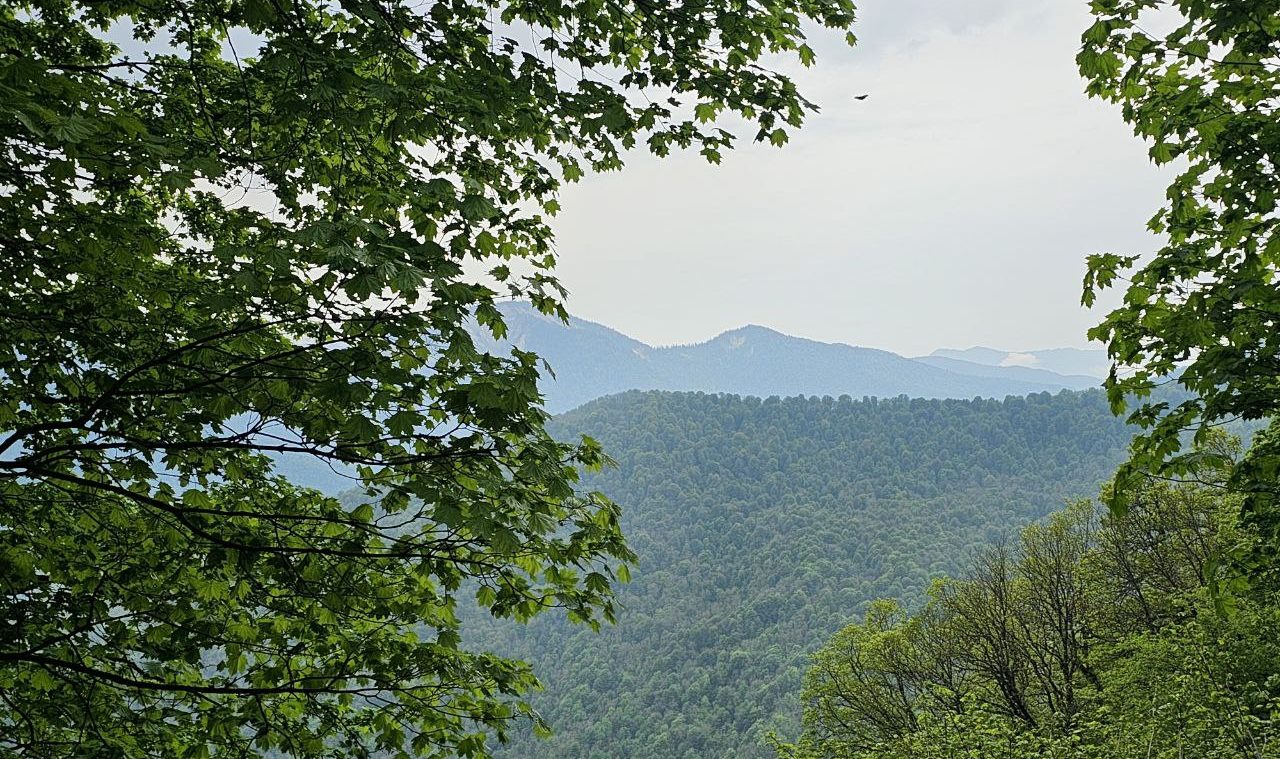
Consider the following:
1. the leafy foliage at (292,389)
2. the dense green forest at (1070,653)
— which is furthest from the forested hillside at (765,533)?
the leafy foliage at (292,389)

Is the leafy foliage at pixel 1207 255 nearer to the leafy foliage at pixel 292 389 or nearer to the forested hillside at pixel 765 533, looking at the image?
the leafy foliage at pixel 292 389

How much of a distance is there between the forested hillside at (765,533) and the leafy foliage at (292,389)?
71929 mm

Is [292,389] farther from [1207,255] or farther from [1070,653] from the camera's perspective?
[1070,653]

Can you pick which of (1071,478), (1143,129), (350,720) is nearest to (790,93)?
(1143,129)

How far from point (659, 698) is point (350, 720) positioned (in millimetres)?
97520

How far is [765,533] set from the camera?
13900 centimetres

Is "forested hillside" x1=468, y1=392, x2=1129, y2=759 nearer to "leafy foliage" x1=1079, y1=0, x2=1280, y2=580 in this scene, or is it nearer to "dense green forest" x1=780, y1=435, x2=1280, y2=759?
"dense green forest" x1=780, y1=435, x2=1280, y2=759

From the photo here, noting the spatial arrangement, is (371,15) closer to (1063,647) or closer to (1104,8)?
(1104,8)

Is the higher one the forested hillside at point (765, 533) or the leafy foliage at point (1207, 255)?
the leafy foliage at point (1207, 255)

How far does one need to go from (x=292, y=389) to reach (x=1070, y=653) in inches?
1006

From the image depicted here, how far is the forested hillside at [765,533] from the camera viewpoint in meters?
90.3

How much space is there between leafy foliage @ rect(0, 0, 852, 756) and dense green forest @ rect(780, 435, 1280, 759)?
11937mm

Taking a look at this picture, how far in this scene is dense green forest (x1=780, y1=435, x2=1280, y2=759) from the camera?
13703 mm

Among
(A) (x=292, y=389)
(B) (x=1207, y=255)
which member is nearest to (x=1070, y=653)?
(B) (x=1207, y=255)
